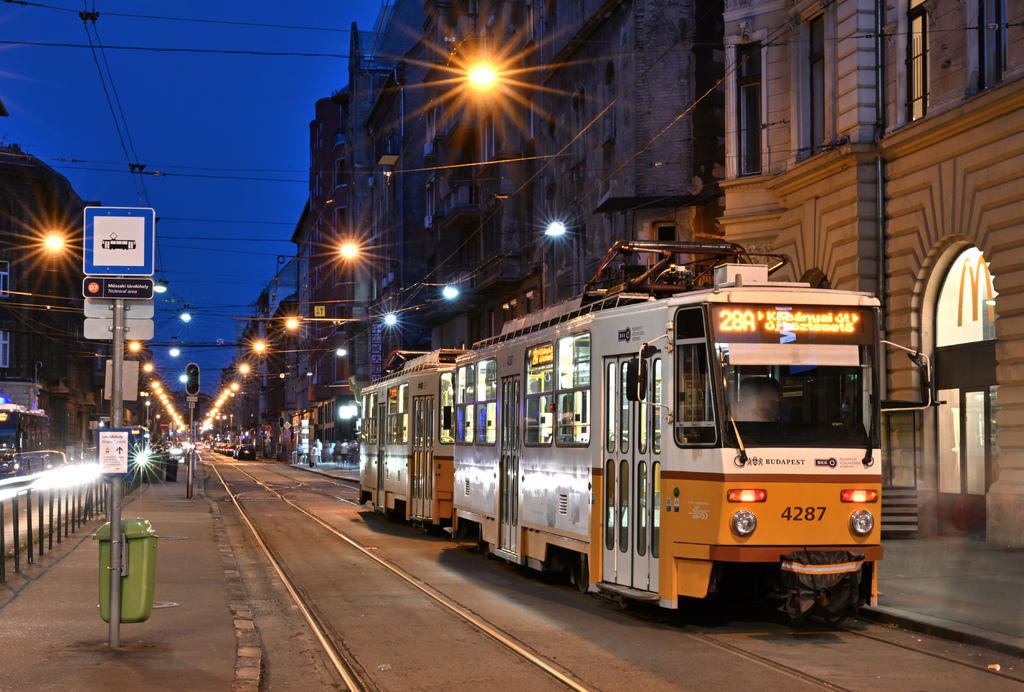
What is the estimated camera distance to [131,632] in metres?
10.4

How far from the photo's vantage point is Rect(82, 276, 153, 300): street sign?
9664mm

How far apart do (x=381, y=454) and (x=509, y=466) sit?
11060 mm

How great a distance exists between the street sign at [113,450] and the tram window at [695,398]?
491 cm

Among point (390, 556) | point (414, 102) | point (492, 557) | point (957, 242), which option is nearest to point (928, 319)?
point (957, 242)

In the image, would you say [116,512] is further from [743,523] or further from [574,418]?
[574,418]

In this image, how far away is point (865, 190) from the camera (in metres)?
21.8

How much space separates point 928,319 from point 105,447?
15573mm

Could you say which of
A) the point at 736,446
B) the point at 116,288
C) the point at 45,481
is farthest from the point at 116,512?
the point at 45,481

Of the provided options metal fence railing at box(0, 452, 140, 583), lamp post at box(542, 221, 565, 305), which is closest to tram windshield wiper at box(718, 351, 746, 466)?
metal fence railing at box(0, 452, 140, 583)

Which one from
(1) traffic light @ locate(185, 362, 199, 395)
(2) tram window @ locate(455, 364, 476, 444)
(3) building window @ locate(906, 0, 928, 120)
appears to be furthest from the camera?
(1) traffic light @ locate(185, 362, 199, 395)

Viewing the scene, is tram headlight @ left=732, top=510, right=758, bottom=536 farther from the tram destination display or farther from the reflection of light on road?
the reflection of light on road

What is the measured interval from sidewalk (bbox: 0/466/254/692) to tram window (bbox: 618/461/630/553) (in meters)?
3.68

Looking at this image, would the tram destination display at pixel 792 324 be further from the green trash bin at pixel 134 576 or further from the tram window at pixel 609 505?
the green trash bin at pixel 134 576

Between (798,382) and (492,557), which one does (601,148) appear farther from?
(798,382)
